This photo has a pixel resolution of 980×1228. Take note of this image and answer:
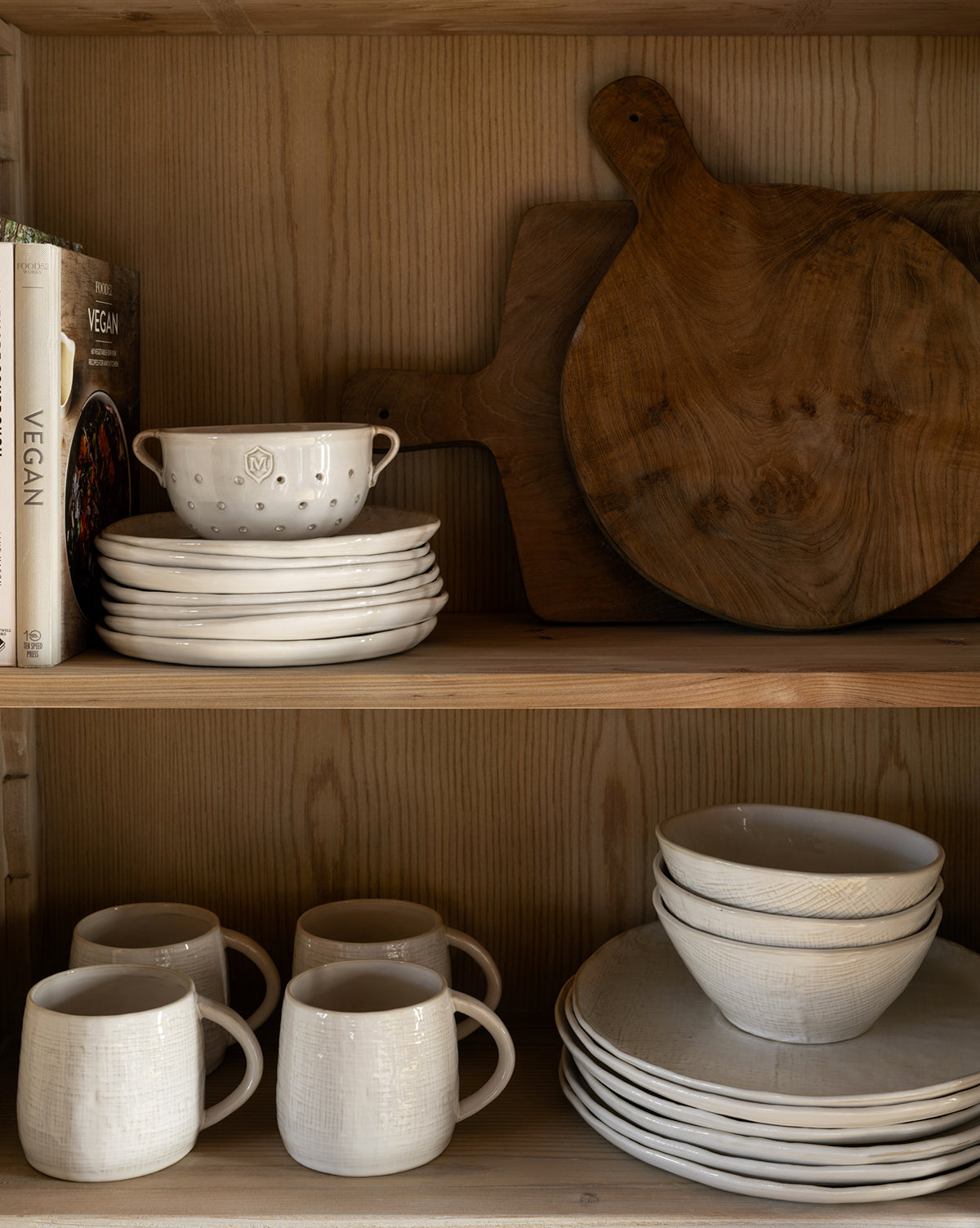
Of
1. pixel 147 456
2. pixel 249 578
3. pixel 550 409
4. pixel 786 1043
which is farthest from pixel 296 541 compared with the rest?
pixel 786 1043

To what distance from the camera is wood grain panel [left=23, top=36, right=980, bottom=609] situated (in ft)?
3.22

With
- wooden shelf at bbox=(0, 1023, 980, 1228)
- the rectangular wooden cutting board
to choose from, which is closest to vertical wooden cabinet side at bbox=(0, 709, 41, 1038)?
wooden shelf at bbox=(0, 1023, 980, 1228)

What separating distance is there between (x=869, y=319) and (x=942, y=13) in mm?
248

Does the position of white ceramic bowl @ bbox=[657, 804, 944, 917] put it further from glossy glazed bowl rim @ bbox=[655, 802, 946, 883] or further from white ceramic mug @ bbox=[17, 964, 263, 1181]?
white ceramic mug @ bbox=[17, 964, 263, 1181]

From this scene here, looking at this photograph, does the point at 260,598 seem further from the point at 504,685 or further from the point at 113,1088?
the point at 113,1088

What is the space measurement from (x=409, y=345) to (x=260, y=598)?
343 millimetres

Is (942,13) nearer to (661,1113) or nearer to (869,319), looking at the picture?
(869,319)

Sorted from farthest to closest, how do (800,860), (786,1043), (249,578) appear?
(800,860), (786,1043), (249,578)

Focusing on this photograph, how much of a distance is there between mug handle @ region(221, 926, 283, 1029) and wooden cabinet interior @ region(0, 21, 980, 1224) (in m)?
0.10

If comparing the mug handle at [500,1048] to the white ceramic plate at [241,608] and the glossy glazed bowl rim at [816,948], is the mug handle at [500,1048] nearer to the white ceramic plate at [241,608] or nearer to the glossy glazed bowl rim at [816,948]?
the glossy glazed bowl rim at [816,948]

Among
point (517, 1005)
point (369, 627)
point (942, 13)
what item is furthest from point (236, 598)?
point (942, 13)

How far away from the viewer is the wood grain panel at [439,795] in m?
1.04

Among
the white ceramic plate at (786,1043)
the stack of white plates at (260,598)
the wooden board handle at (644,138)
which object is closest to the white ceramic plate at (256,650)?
the stack of white plates at (260,598)

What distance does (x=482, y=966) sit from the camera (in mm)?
963
